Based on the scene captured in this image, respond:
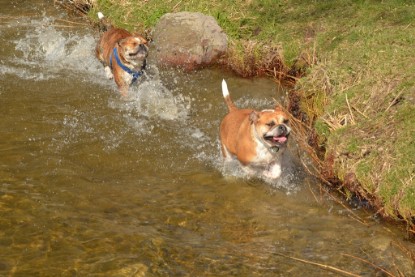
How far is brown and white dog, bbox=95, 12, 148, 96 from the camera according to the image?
9586 mm

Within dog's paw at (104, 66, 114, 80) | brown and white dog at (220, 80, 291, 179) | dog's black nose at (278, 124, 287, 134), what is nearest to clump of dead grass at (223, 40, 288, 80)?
dog's paw at (104, 66, 114, 80)

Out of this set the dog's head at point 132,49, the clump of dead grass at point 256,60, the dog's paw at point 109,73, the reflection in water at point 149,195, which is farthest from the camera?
the dog's paw at point 109,73

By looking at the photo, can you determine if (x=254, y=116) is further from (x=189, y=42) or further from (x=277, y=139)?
(x=189, y=42)

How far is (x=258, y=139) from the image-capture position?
Result: 23.0ft

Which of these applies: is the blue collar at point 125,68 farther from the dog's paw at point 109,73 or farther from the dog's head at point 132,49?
the dog's paw at point 109,73

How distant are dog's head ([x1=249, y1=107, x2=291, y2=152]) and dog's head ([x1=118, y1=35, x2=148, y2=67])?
125 inches

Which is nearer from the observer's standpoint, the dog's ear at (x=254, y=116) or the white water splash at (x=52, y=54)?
the dog's ear at (x=254, y=116)

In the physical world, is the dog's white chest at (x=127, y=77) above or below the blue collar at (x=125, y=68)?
below

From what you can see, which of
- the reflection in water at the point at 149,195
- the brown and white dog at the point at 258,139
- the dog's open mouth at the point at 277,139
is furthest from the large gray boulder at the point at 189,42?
the dog's open mouth at the point at 277,139

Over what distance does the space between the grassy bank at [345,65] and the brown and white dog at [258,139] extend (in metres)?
0.61

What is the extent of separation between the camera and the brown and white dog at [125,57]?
31.4ft

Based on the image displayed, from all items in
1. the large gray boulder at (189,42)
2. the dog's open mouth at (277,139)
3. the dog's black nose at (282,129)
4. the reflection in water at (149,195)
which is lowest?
the reflection in water at (149,195)

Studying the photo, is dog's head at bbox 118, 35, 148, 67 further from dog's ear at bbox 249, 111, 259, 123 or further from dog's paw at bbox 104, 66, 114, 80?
dog's ear at bbox 249, 111, 259, 123

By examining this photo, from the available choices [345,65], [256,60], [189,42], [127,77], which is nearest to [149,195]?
[345,65]
